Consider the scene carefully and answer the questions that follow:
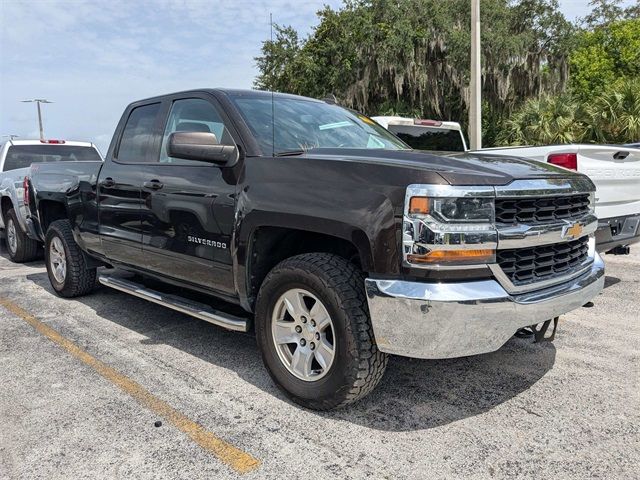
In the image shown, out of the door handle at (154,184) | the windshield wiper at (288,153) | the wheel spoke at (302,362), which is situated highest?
the windshield wiper at (288,153)

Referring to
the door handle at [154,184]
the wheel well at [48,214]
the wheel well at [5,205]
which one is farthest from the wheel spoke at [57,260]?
the wheel well at [5,205]

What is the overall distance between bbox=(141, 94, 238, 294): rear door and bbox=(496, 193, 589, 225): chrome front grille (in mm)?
1637

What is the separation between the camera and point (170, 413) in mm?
3238

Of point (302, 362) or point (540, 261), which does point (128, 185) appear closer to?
point (302, 362)

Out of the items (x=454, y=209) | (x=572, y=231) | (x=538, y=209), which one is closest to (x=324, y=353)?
(x=454, y=209)

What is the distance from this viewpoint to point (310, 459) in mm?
2742

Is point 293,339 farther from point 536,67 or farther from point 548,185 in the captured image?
point 536,67

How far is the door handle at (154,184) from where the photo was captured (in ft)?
13.7

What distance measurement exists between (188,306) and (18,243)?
217 inches

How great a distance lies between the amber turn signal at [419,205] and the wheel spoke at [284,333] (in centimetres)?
105

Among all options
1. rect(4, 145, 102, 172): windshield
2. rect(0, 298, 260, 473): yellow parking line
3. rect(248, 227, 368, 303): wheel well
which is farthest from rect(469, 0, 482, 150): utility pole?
rect(0, 298, 260, 473): yellow parking line

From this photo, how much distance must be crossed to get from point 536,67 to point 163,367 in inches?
959

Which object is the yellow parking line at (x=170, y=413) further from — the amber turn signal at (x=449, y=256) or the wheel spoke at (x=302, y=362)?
the amber turn signal at (x=449, y=256)

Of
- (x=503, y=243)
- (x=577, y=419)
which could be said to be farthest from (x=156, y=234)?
(x=577, y=419)
